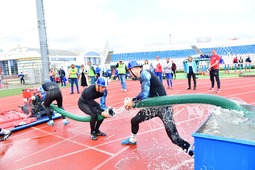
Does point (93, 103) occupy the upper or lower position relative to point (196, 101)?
lower

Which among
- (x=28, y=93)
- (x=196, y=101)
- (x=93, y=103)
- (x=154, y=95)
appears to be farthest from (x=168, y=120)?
(x=28, y=93)

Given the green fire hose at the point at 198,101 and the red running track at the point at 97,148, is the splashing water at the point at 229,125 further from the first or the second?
the red running track at the point at 97,148

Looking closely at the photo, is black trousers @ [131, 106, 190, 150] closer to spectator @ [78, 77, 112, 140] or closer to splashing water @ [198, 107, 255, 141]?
splashing water @ [198, 107, 255, 141]

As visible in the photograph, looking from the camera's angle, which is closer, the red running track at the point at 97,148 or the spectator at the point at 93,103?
the red running track at the point at 97,148

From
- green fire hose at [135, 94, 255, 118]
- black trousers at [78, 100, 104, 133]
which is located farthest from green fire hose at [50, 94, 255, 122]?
black trousers at [78, 100, 104, 133]

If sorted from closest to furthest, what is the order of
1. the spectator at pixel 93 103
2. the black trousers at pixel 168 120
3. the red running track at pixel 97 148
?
1. the black trousers at pixel 168 120
2. the red running track at pixel 97 148
3. the spectator at pixel 93 103

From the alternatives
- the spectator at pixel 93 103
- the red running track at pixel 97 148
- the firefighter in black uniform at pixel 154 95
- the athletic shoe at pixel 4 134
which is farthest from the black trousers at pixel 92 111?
the athletic shoe at pixel 4 134

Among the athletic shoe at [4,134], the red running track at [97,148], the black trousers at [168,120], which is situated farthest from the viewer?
the athletic shoe at [4,134]

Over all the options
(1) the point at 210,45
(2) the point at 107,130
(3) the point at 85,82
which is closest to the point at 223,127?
(2) the point at 107,130

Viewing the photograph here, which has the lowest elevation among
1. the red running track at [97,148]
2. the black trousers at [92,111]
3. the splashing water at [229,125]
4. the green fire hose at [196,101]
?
the red running track at [97,148]

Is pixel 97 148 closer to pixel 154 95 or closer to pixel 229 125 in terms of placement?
pixel 154 95

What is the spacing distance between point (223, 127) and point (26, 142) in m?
4.33

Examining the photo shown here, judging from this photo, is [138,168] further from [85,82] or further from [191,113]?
[85,82]

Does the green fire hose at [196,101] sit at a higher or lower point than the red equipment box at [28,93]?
higher
